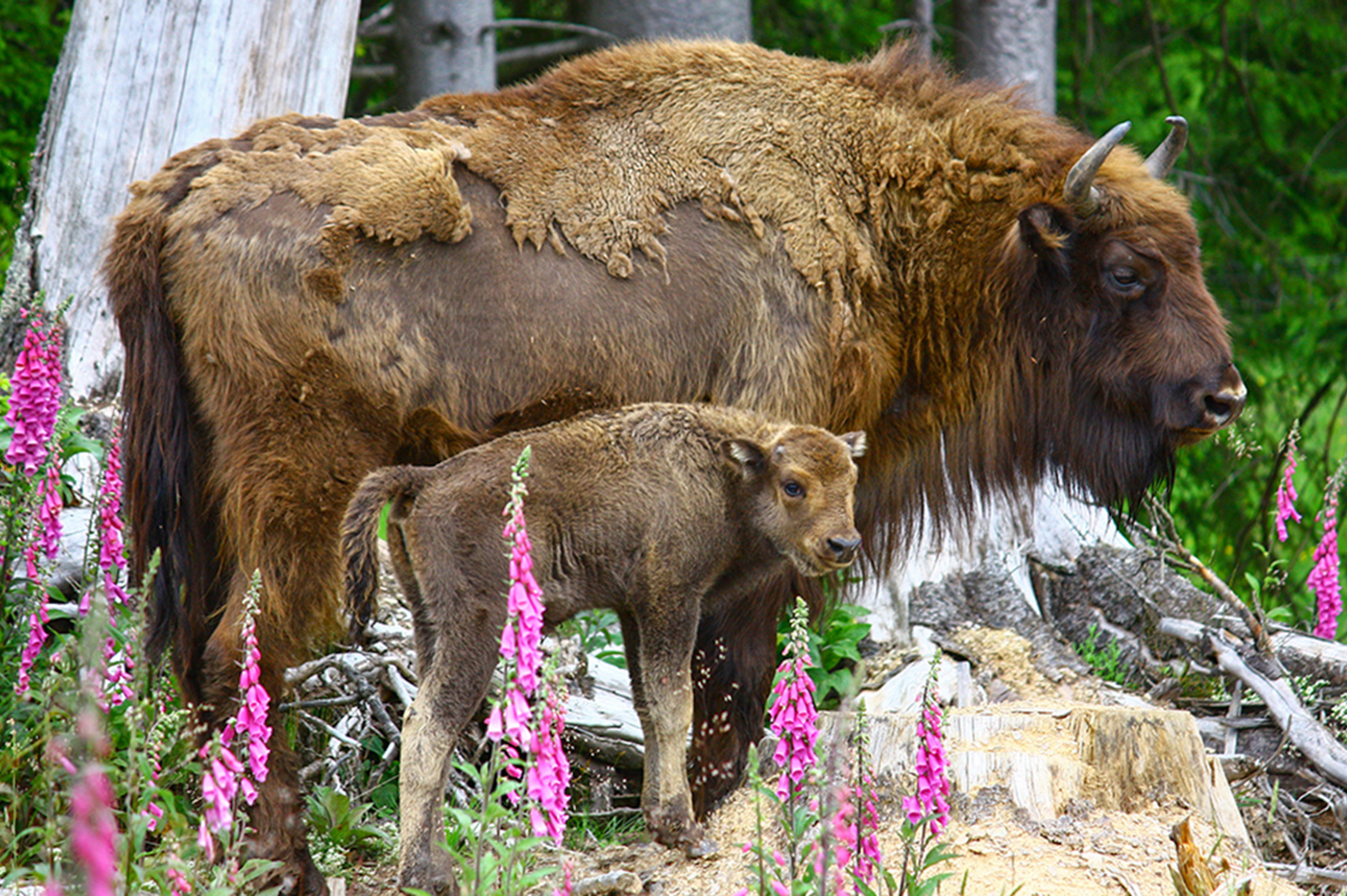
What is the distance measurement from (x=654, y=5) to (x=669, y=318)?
14.7ft

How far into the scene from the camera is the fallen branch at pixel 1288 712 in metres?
4.82

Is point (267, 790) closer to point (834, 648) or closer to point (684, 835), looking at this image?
point (684, 835)

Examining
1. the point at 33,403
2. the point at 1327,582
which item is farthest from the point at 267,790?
the point at 1327,582

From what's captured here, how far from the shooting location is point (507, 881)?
9.02 feet

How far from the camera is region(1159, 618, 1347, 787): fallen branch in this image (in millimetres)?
4820

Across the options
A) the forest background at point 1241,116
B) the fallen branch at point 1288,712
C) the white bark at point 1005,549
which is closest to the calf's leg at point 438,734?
the white bark at point 1005,549

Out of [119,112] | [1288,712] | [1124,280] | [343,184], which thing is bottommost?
[1288,712]

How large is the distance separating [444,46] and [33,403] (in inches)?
180

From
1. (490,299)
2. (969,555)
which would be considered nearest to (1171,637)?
(969,555)

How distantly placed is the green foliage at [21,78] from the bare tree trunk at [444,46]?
220 cm

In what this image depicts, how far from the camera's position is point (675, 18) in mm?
8469

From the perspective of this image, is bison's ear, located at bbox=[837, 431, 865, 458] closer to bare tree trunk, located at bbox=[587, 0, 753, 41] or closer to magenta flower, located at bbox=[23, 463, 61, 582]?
magenta flower, located at bbox=[23, 463, 61, 582]

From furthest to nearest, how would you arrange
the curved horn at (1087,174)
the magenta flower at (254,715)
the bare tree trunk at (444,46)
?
the bare tree trunk at (444,46) < the curved horn at (1087,174) < the magenta flower at (254,715)

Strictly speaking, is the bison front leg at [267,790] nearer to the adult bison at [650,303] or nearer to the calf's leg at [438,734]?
the adult bison at [650,303]
